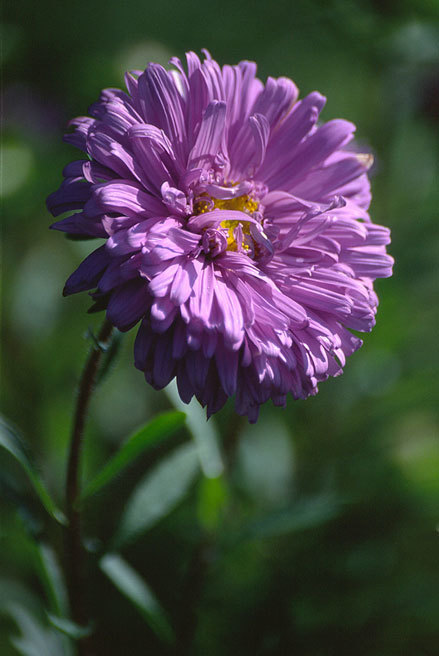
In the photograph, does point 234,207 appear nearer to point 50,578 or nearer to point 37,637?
point 50,578

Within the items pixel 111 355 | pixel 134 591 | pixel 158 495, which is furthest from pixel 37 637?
pixel 111 355

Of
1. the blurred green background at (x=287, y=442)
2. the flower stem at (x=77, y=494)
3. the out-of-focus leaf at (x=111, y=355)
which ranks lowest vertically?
the blurred green background at (x=287, y=442)

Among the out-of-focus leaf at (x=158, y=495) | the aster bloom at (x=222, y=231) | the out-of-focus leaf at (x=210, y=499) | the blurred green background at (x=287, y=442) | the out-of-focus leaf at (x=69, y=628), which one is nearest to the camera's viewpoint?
the aster bloom at (x=222, y=231)

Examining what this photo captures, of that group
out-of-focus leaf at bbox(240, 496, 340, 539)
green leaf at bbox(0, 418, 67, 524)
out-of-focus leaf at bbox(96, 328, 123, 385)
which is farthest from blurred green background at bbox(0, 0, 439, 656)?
out-of-focus leaf at bbox(96, 328, 123, 385)

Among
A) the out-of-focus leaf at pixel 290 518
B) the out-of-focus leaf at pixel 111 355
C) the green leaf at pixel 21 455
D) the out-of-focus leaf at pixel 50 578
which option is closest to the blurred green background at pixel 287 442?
the out-of-focus leaf at pixel 290 518

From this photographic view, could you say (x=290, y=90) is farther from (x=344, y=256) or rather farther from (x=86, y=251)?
(x=86, y=251)

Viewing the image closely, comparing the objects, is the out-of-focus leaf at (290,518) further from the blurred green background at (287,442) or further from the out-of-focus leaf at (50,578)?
the out-of-focus leaf at (50,578)

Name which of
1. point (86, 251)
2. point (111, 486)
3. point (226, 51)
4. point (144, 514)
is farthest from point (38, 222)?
point (226, 51)
